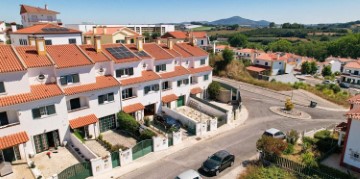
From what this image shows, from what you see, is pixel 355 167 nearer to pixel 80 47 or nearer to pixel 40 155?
pixel 40 155

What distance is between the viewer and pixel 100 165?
2531 cm

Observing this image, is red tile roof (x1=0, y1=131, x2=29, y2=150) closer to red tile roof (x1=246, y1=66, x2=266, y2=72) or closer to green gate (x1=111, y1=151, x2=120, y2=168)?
green gate (x1=111, y1=151, x2=120, y2=168)

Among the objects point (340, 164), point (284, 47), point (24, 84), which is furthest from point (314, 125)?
point (284, 47)

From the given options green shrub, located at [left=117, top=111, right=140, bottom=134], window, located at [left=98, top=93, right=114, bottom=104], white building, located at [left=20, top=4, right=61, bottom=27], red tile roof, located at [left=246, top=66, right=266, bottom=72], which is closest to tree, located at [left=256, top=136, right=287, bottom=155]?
green shrub, located at [left=117, top=111, right=140, bottom=134]

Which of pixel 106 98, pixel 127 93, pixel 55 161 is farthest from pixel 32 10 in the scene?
pixel 55 161

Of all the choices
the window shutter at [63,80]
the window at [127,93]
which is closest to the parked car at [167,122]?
the window at [127,93]

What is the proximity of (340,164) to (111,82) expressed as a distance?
2876 centimetres

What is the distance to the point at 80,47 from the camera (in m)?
37.1

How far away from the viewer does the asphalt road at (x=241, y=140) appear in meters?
26.4

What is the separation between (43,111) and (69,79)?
545 centimetres

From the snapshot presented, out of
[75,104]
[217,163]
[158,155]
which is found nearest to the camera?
[217,163]

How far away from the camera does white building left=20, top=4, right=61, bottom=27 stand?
75.9 meters

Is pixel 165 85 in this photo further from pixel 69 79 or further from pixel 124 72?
pixel 69 79

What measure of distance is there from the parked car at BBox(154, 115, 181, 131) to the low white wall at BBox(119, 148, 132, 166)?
8.90m
